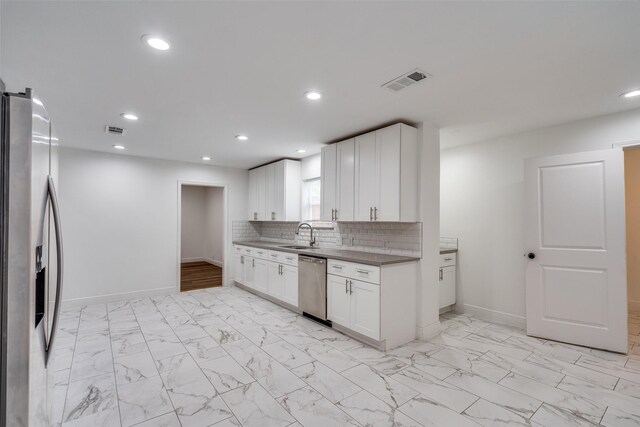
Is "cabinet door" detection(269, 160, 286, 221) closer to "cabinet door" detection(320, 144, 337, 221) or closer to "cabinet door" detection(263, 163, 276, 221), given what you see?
"cabinet door" detection(263, 163, 276, 221)

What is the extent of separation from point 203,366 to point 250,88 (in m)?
2.52

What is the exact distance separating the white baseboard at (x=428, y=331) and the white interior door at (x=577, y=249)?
3.44 ft

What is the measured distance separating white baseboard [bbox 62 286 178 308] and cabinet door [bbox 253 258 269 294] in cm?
156

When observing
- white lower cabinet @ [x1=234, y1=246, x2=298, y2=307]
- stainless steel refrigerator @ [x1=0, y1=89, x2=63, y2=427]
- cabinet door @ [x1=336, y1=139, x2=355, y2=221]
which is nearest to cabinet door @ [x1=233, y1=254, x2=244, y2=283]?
white lower cabinet @ [x1=234, y1=246, x2=298, y2=307]

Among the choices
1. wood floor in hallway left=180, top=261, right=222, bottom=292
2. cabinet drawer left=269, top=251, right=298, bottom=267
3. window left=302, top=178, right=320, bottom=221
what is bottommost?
wood floor in hallway left=180, top=261, right=222, bottom=292

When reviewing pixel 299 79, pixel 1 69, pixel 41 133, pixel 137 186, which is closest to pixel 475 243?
pixel 299 79

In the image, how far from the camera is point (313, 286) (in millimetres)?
3916

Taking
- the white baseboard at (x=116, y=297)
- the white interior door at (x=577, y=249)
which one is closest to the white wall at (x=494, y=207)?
the white interior door at (x=577, y=249)

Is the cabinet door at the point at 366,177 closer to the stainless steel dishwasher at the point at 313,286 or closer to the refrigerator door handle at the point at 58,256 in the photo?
the stainless steel dishwasher at the point at 313,286

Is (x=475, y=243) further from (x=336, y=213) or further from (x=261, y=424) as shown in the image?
(x=261, y=424)

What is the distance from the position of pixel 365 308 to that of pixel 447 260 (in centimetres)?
174

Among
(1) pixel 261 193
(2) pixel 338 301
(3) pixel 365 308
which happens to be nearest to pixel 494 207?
(3) pixel 365 308

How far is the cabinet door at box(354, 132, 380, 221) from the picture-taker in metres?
3.61

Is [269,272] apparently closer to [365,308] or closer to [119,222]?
[365,308]
